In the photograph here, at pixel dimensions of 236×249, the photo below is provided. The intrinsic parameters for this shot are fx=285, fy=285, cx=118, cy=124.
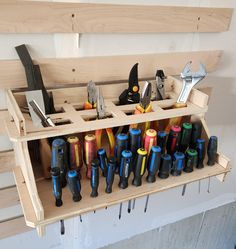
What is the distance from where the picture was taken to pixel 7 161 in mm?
793

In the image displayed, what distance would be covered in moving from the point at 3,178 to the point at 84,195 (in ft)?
1.04

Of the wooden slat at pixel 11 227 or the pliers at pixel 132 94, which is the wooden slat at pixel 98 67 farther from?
the wooden slat at pixel 11 227

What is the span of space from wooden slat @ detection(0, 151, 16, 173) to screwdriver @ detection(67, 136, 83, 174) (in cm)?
21

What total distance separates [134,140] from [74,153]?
15 centimetres

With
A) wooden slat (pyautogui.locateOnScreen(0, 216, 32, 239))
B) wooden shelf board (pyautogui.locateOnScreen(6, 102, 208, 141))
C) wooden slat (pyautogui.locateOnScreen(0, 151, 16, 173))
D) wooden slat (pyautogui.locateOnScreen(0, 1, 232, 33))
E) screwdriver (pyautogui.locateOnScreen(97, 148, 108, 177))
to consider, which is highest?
wooden slat (pyautogui.locateOnScreen(0, 1, 232, 33))

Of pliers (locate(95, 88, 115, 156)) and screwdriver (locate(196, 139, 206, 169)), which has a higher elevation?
pliers (locate(95, 88, 115, 156))

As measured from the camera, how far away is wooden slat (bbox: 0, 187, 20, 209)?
33.9 inches

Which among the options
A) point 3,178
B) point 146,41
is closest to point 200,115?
point 146,41

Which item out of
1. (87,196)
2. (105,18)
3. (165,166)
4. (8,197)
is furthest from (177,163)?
(8,197)

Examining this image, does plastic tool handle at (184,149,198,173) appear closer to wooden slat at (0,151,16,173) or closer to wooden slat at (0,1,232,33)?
wooden slat at (0,1,232,33)

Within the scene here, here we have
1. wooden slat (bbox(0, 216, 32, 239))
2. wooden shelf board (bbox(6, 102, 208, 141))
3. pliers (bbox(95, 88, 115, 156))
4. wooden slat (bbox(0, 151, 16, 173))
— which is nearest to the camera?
wooden shelf board (bbox(6, 102, 208, 141))

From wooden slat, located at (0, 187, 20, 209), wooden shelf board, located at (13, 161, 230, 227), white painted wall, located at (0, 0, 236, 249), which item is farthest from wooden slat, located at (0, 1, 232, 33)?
wooden slat, located at (0, 187, 20, 209)

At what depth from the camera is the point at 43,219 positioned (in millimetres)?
590

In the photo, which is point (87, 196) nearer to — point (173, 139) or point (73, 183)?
point (73, 183)
